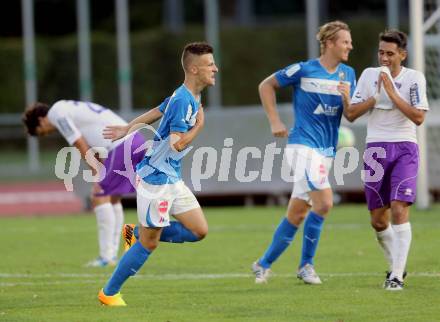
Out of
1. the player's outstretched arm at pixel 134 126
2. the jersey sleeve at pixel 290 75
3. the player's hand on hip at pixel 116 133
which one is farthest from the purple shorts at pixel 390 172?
the player's hand on hip at pixel 116 133

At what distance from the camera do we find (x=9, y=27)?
42875 mm

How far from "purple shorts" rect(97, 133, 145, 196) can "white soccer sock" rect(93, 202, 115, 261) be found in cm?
16

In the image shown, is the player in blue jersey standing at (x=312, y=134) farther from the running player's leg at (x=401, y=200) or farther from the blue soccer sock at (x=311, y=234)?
the running player's leg at (x=401, y=200)

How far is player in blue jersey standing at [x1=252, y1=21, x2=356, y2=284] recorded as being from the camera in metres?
10.1

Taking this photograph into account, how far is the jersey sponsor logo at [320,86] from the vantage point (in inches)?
400

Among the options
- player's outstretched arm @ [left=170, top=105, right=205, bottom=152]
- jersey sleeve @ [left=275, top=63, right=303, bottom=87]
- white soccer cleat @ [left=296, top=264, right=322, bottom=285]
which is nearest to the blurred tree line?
jersey sleeve @ [left=275, top=63, right=303, bottom=87]

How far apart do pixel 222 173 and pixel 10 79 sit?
2103 centimetres

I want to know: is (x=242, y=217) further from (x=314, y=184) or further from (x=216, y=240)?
(x=314, y=184)

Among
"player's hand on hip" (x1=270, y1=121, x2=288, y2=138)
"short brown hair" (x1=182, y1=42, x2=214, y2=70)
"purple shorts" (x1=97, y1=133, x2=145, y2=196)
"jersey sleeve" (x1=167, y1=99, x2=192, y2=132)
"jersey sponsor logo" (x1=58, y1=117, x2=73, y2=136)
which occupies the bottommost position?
"purple shorts" (x1=97, y1=133, x2=145, y2=196)

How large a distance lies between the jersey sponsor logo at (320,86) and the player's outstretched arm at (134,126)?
167 centimetres

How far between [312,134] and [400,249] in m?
1.31

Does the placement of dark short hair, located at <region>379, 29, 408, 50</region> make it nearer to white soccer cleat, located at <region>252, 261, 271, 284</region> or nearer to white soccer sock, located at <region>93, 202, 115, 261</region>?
white soccer cleat, located at <region>252, 261, 271, 284</region>

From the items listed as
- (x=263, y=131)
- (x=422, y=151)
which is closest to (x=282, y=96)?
(x=263, y=131)

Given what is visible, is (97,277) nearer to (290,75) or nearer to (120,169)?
(120,169)
